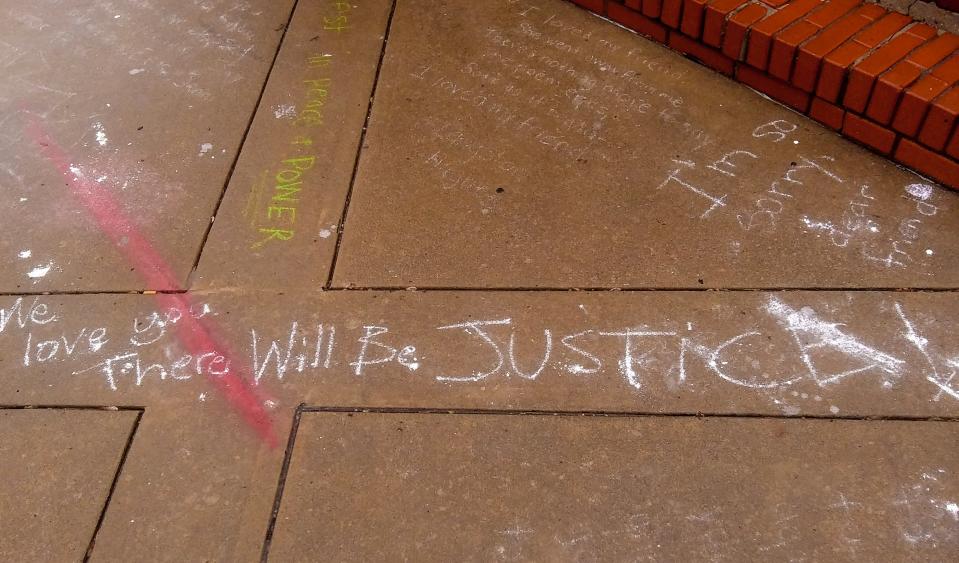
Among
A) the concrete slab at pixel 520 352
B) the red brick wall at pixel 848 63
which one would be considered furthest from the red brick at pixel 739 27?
the concrete slab at pixel 520 352

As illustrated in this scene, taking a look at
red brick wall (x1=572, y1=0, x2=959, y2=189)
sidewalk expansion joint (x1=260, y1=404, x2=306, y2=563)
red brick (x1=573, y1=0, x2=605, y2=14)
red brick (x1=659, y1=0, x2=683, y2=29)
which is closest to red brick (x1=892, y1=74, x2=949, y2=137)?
red brick wall (x1=572, y1=0, x2=959, y2=189)

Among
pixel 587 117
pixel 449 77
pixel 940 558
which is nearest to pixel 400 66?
pixel 449 77

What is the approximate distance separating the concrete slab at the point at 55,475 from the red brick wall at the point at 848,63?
250 cm

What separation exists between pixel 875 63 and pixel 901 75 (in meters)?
0.10

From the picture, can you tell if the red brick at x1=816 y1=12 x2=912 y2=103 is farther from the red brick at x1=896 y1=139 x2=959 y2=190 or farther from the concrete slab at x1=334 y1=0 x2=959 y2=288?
the red brick at x1=896 y1=139 x2=959 y2=190

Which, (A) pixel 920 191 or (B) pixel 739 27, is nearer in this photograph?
(A) pixel 920 191

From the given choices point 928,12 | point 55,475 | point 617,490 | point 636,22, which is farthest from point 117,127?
point 928,12

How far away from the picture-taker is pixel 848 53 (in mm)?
2770

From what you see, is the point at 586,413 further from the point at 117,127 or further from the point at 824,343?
the point at 117,127

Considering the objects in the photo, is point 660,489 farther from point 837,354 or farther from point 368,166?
point 368,166

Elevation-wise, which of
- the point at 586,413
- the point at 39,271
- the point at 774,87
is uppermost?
the point at 774,87

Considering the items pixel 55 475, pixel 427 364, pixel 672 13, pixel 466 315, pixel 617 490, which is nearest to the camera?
pixel 617 490

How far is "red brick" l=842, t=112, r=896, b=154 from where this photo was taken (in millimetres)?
2729

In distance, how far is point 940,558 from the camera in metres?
1.85
